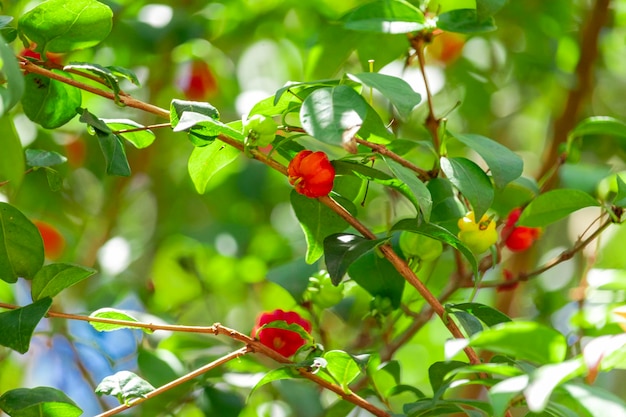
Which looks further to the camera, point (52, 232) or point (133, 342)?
point (52, 232)

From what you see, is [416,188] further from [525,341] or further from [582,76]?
[582,76]

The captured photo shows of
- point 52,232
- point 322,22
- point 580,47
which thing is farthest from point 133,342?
point 580,47

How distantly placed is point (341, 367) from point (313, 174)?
0.21 meters

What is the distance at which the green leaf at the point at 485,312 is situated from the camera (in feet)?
2.94

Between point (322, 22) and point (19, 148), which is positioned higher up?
point (19, 148)

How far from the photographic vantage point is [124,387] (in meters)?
0.83

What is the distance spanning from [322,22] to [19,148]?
1159 millimetres

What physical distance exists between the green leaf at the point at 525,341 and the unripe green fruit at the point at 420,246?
0.39m

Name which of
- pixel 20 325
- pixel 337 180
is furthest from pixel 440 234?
pixel 20 325

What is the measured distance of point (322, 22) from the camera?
1827 millimetres

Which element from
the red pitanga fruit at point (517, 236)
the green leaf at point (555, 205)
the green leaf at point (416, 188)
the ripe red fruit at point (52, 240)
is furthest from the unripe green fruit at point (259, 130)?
the ripe red fruit at point (52, 240)

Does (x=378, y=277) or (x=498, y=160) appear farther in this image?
(x=378, y=277)

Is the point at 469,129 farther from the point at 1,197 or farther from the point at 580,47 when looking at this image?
the point at 1,197

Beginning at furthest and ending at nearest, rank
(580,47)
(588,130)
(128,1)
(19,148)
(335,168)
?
1. (580,47)
2. (128,1)
3. (588,130)
4. (335,168)
5. (19,148)
